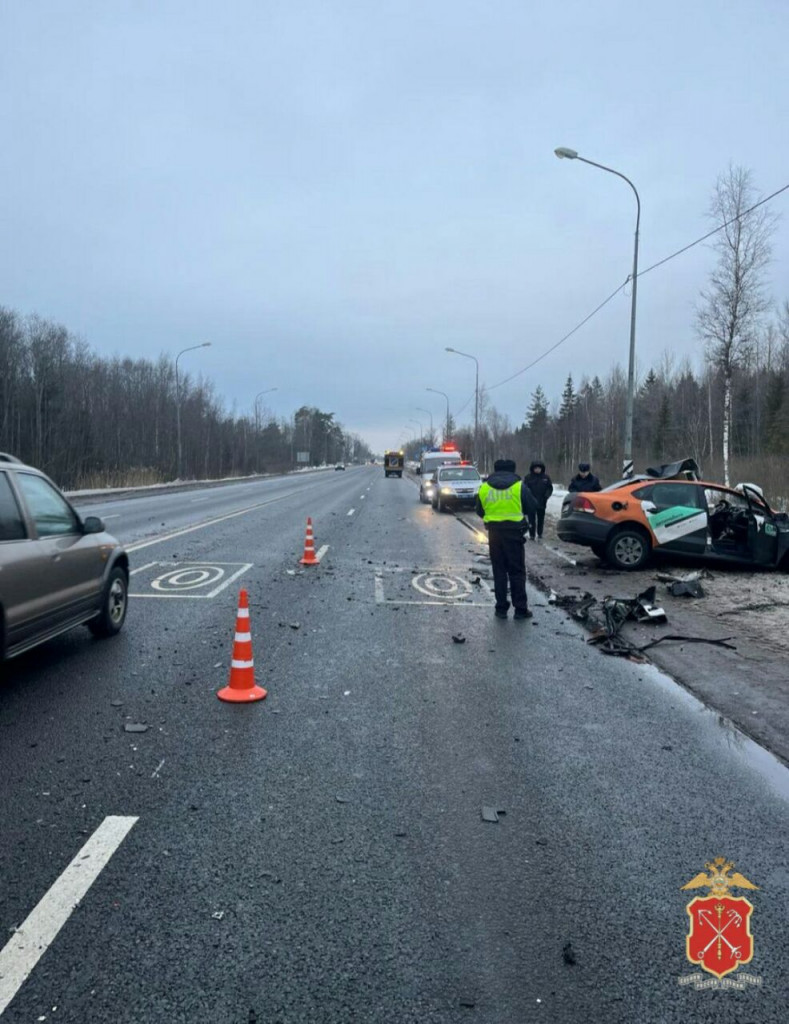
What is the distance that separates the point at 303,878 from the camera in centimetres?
315

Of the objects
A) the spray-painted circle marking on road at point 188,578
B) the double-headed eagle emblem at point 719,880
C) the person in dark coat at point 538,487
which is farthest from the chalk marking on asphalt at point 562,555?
the double-headed eagle emblem at point 719,880

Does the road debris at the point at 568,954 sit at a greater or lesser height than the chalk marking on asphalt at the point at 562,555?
greater

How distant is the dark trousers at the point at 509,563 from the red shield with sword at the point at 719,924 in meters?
5.70

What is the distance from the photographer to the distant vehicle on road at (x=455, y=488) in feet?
88.3

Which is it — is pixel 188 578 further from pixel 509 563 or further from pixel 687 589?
pixel 687 589

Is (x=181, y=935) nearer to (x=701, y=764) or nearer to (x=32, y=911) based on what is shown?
(x=32, y=911)

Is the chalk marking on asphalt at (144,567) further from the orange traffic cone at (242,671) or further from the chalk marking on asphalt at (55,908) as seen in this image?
the chalk marking on asphalt at (55,908)

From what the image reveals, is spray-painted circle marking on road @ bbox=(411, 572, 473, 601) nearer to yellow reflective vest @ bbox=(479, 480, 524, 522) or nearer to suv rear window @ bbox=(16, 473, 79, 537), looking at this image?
yellow reflective vest @ bbox=(479, 480, 524, 522)

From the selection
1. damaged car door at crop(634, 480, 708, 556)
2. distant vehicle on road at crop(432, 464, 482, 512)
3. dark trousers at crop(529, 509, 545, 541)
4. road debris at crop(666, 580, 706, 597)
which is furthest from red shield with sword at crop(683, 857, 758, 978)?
distant vehicle on road at crop(432, 464, 482, 512)

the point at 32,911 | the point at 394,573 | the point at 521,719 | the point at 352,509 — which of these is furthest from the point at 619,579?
the point at 352,509

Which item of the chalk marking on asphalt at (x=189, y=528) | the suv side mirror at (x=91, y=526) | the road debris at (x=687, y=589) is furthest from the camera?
the chalk marking on asphalt at (x=189, y=528)

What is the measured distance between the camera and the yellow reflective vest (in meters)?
8.99

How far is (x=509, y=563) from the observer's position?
910cm

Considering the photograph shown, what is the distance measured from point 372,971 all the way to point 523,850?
3.61 ft
